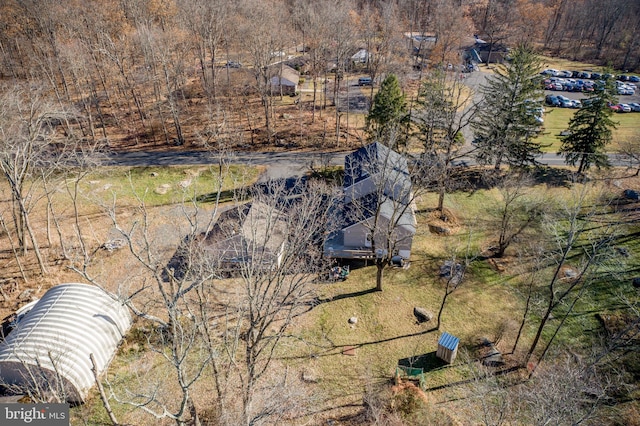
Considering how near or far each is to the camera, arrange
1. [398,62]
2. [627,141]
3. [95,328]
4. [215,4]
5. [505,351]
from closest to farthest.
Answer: [95,328] < [505,351] < [627,141] < [215,4] < [398,62]

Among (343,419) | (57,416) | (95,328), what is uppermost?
(57,416)

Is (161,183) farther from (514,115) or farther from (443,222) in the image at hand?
(514,115)

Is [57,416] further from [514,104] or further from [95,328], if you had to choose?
[514,104]

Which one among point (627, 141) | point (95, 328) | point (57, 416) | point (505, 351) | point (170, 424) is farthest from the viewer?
point (627, 141)

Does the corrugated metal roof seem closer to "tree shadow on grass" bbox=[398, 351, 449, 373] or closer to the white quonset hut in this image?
"tree shadow on grass" bbox=[398, 351, 449, 373]

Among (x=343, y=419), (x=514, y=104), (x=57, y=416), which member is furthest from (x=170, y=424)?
(x=514, y=104)

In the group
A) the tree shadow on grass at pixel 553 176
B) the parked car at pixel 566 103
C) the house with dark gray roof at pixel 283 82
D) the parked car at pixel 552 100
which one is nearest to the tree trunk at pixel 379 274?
the tree shadow on grass at pixel 553 176

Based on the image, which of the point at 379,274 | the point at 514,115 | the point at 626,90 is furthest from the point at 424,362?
the point at 626,90
